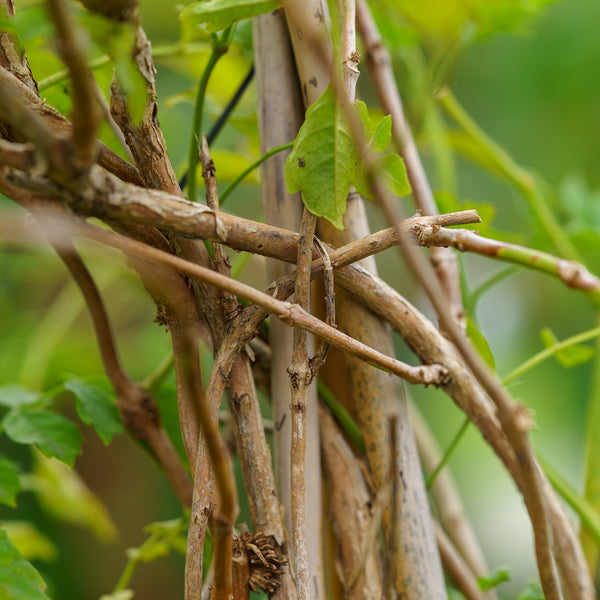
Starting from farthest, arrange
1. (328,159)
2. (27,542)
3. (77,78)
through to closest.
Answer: (27,542) → (328,159) → (77,78)

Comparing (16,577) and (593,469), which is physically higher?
(593,469)

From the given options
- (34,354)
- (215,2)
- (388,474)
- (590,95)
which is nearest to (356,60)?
(215,2)

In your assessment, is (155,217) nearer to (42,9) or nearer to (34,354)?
(42,9)

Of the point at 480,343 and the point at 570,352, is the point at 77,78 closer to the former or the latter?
the point at 480,343

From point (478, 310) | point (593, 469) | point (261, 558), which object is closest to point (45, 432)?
point (261, 558)

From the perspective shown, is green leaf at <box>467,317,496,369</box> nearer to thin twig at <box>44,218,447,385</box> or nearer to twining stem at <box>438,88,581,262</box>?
thin twig at <box>44,218,447,385</box>

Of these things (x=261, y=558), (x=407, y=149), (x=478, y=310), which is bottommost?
(x=261, y=558)

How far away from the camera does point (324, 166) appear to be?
0.25 metres

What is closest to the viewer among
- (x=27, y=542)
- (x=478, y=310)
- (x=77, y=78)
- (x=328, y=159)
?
(x=77, y=78)

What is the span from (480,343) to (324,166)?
0.51 ft

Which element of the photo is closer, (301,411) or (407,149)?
(301,411)

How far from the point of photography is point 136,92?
0.60 ft

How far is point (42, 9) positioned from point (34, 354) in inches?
18.2

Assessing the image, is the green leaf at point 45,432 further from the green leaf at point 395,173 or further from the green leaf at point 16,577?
the green leaf at point 395,173
